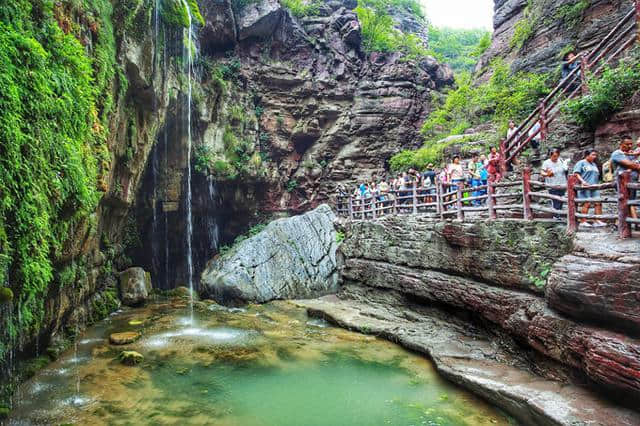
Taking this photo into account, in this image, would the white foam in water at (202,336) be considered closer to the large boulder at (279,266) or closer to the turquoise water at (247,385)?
the turquoise water at (247,385)

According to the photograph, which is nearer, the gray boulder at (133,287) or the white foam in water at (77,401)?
the white foam in water at (77,401)

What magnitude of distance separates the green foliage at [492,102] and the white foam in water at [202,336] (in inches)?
528

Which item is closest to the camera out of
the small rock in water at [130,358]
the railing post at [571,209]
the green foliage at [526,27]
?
the railing post at [571,209]

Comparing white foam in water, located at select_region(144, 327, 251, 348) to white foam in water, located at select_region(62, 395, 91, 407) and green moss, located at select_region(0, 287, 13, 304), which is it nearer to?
white foam in water, located at select_region(62, 395, 91, 407)

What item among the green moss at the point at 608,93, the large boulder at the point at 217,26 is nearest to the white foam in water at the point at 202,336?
the green moss at the point at 608,93

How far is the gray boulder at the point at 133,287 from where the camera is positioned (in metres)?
13.8

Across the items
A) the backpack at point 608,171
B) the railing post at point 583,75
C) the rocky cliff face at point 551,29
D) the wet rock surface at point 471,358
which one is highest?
the rocky cliff face at point 551,29

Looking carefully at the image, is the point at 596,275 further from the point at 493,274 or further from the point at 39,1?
the point at 39,1

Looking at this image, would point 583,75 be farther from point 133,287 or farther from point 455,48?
point 455,48

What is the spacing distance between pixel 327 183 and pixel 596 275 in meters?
17.3

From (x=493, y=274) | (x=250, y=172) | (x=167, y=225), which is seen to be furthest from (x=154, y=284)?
(x=493, y=274)

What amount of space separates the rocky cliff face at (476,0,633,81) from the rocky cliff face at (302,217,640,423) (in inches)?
418

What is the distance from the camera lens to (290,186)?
22375mm

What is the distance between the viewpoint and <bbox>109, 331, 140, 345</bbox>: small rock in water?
951 cm
